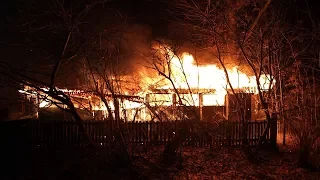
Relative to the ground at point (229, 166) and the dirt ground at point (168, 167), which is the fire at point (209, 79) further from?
the dirt ground at point (168, 167)

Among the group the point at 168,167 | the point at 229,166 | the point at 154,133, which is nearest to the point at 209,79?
the point at 154,133

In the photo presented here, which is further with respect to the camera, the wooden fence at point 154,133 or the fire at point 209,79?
the fire at point 209,79

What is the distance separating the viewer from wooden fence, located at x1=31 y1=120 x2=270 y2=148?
36.9 feet

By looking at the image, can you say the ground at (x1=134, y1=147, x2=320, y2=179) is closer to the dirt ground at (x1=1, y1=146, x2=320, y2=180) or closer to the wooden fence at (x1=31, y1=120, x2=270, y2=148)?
the dirt ground at (x1=1, y1=146, x2=320, y2=180)

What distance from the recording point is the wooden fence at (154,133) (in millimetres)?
11242

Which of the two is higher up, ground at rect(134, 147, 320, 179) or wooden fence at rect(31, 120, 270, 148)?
wooden fence at rect(31, 120, 270, 148)

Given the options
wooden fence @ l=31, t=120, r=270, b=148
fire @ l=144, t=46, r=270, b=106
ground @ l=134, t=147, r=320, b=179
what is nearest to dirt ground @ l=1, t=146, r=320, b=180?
ground @ l=134, t=147, r=320, b=179

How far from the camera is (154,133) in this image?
1166 centimetres

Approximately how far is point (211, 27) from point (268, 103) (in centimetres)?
344

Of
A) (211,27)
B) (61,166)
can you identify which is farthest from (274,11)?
(61,166)

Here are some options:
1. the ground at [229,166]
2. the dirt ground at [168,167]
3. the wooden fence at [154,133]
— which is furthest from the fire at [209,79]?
the dirt ground at [168,167]

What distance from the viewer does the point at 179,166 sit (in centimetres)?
953

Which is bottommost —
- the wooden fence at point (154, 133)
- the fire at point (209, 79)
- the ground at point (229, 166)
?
the ground at point (229, 166)

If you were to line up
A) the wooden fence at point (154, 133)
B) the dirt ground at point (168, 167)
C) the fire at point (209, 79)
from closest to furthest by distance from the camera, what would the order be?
1. the dirt ground at point (168, 167)
2. the wooden fence at point (154, 133)
3. the fire at point (209, 79)
